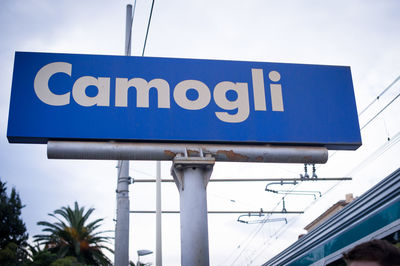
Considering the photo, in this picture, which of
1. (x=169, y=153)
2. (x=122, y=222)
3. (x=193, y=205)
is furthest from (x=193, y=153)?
(x=122, y=222)

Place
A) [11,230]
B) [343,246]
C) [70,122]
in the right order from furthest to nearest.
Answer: [11,230], [70,122], [343,246]

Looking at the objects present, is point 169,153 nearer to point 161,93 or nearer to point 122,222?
point 161,93

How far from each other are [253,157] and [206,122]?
2.83 feet

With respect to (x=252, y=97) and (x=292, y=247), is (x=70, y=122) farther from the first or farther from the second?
(x=292, y=247)

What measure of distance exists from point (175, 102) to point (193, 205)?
163 cm

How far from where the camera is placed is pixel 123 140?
689 centimetres

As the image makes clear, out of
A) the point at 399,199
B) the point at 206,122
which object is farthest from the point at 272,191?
the point at 399,199

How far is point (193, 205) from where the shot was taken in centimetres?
654

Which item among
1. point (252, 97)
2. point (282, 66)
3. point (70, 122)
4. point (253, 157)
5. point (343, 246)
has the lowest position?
point (343, 246)

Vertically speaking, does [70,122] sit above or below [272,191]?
below

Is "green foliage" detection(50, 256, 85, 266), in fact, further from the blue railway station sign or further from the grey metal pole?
the grey metal pole

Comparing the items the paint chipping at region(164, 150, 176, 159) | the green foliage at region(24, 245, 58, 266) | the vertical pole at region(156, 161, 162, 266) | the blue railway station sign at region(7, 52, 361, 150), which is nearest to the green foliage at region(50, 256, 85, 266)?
the green foliage at region(24, 245, 58, 266)

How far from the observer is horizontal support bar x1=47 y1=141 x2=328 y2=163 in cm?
671

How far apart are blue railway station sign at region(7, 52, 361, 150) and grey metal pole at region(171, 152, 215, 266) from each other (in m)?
0.43
